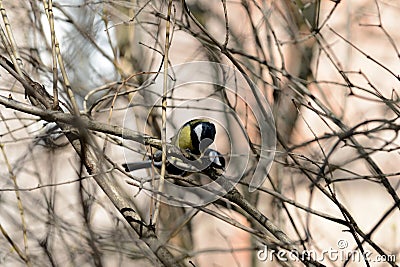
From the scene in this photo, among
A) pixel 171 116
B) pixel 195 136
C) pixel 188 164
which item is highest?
pixel 171 116

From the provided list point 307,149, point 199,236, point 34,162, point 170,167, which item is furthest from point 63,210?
point 170,167

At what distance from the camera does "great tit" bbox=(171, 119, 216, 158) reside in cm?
178

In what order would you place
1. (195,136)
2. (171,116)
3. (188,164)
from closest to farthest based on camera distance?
(188,164) < (195,136) < (171,116)

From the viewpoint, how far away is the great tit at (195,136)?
5.85ft

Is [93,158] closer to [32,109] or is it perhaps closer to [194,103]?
[32,109]

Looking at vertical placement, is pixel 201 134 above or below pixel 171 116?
below

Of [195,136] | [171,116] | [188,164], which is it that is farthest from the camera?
[171,116]

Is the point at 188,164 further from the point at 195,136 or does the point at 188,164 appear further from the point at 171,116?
the point at 171,116

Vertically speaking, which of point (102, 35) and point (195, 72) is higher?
point (102, 35)

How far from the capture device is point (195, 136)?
1818 millimetres

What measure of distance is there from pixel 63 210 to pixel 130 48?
827mm

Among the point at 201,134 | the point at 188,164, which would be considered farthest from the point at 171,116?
the point at 188,164

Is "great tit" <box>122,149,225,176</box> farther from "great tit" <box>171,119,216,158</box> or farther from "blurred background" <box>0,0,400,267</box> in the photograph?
"blurred background" <box>0,0,400,267</box>

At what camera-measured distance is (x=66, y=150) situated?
2.61m
